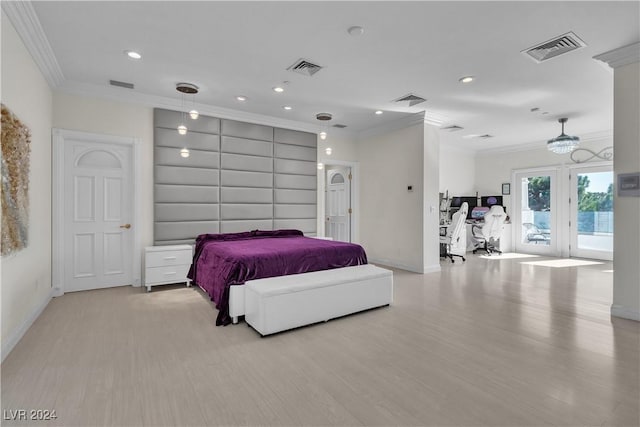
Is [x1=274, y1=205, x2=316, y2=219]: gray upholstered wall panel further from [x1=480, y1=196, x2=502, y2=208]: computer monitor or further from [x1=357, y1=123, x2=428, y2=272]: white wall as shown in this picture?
[x1=480, y1=196, x2=502, y2=208]: computer monitor

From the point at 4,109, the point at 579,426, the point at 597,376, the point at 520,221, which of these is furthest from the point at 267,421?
the point at 520,221

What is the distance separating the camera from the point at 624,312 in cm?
326

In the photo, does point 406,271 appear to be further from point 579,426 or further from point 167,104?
point 167,104

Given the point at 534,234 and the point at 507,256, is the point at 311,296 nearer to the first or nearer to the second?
the point at 507,256

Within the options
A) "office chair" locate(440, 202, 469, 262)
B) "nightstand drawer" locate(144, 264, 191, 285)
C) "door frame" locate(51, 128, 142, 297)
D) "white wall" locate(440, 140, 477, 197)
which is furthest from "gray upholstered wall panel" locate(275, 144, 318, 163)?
"white wall" locate(440, 140, 477, 197)

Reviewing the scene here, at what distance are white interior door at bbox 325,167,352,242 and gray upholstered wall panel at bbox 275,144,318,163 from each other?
113 cm

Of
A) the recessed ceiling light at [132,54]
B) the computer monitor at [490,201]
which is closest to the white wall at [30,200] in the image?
the recessed ceiling light at [132,54]

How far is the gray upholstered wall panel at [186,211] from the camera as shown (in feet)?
15.2

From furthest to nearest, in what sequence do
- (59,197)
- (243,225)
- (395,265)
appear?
(395,265) → (243,225) → (59,197)

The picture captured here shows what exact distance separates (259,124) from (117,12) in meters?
2.92

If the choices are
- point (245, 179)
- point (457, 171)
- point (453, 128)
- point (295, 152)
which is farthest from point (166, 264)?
point (457, 171)

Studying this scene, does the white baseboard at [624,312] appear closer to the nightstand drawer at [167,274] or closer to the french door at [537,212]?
the french door at [537,212]

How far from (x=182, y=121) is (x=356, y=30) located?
122 inches

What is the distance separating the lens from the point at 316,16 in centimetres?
265
